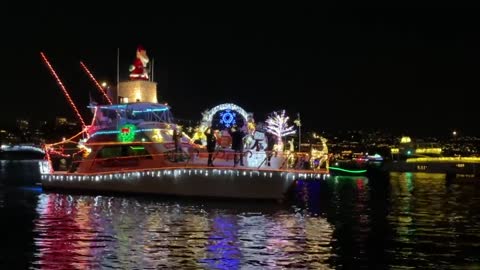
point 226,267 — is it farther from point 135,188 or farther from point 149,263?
point 135,188

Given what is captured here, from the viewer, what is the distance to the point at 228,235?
1814 centimetres

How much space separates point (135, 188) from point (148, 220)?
848 cm

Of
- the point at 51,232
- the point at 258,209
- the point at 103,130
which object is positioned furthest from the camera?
the point at 103,130

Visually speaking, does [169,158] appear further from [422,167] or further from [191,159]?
[422,167]

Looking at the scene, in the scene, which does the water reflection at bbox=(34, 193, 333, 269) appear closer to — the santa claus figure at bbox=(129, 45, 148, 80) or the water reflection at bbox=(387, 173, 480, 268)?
the water reflection at bbox=(387, 173, 480, 268)

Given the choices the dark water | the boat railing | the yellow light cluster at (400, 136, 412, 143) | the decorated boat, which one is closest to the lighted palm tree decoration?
the decorated boat

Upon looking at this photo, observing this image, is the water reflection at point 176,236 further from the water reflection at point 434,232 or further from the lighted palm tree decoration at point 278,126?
the lighted palm tree decoration at point 278,126

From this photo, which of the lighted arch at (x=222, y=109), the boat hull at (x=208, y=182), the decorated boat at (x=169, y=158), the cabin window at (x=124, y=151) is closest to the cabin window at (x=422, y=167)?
the decorated boat at (x=169, y=158)

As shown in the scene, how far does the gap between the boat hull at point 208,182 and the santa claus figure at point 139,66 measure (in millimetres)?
6777

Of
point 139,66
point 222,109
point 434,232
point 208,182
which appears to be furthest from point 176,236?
point 139,66

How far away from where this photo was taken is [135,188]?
96.5ft

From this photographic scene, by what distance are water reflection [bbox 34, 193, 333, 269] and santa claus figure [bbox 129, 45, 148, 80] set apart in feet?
34.1

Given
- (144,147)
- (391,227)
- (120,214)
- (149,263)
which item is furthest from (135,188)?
(149,263)

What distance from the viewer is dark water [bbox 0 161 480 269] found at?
14492mm
